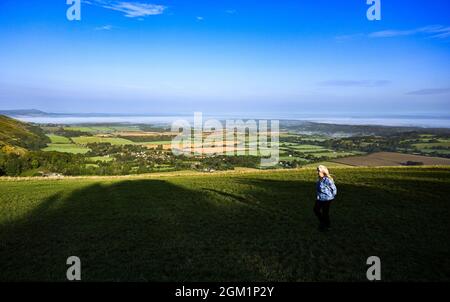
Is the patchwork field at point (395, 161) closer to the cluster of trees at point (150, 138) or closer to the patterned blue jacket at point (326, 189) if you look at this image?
the patterned blue jacket at point (326, 189)

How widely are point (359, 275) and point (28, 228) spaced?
532 inches

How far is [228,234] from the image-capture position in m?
12.5

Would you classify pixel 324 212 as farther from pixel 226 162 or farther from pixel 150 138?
pixel 150 138

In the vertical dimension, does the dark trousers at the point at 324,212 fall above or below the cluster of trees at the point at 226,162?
above

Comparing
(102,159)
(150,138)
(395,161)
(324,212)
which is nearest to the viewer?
(324,212)

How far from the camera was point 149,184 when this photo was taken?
2623cm

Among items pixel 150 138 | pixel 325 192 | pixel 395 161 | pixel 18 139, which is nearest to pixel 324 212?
pixel 325 192

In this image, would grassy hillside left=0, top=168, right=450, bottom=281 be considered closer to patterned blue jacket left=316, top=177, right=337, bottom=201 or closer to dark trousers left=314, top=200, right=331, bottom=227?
dark trousers left=314, top=200, right=331, bottom=227

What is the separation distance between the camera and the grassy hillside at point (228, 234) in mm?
9250

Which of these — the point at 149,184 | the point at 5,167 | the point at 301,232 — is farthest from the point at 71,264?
the point at 5,167

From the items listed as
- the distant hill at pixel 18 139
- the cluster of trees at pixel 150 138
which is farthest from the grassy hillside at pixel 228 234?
the cluster of trees at pixel 150 138

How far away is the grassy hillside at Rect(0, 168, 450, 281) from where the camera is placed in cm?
925

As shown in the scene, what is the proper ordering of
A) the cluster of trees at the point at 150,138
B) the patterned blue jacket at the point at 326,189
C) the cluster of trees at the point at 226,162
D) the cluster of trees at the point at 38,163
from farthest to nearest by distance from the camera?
the cluster of trees at the point at 150,138
the cluster of trees at the point at 226,162
the cluster of trees at the point at 38,163
the patterned blue jacket at the point at 326,189

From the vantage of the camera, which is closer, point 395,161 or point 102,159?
point 395,161
